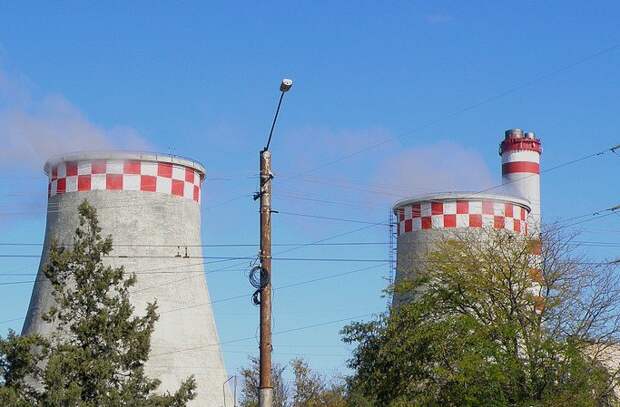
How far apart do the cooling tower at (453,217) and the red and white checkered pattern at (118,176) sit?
682 cm

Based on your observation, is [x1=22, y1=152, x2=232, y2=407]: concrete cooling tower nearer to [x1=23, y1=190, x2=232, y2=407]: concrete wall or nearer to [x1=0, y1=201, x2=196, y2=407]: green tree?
[x1=23, y1=190, x2=232, y2=407]: concrete wall

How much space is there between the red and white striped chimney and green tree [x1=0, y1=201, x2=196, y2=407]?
23.0m

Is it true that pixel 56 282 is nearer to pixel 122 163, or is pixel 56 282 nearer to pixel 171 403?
pixel 171 403

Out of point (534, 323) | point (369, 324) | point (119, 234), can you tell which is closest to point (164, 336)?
point (119, 234)

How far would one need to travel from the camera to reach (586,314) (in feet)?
58.1

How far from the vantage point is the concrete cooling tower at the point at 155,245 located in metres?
23.8

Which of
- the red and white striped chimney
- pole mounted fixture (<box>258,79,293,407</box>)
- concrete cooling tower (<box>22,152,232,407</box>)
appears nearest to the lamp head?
pole mounted fixture (<box>258,79,293,407</box>)

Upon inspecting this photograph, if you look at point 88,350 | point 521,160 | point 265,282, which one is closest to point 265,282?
point 265,282

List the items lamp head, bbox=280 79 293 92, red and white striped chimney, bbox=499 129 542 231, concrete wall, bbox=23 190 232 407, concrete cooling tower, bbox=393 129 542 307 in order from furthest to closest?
red and white striped chimney, bbox=499 129 542 231
concrete cooling tower, bbox=393 129 542 307
concrete wall, bbox=23 190 232 407
lamp head, bbox=280 79 293 92

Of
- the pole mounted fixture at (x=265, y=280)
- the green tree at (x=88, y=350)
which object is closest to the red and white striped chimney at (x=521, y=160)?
the green tree at (x=88, y=350)

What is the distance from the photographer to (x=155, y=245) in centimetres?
2422

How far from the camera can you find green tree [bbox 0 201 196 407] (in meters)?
15.7

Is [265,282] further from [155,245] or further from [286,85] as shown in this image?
[155,245]

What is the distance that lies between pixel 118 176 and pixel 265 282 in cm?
1164
